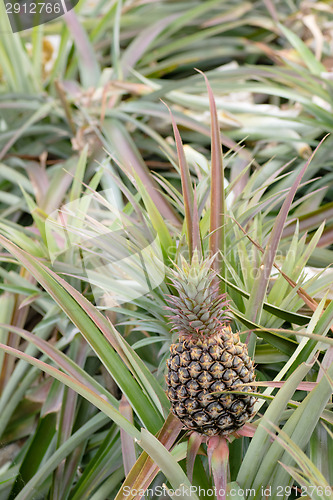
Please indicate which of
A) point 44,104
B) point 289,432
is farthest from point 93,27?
point 289,432

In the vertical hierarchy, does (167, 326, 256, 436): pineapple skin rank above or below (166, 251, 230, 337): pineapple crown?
below

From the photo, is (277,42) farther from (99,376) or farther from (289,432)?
(289,432)

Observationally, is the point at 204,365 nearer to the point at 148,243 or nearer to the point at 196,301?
the point at 196,301

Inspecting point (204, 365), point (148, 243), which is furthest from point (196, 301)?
point (148, 243)

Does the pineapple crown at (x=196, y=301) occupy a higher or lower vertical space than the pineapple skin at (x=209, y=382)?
higher
